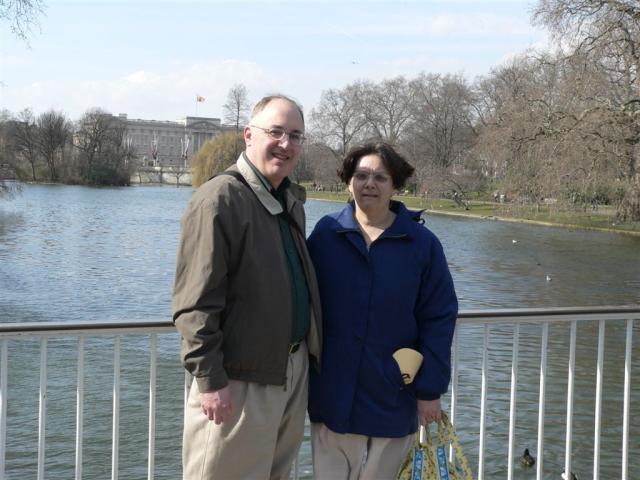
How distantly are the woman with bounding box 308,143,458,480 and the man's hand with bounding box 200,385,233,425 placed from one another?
457mm

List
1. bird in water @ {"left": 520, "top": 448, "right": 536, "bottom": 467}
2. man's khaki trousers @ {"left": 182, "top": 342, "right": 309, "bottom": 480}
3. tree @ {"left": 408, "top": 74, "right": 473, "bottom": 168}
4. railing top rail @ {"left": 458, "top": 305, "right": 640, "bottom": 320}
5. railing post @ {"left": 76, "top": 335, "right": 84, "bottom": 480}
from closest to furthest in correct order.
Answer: man's khaki trousers @ {"left": 182, "top": 342, "right": 309, "bottom": 480}
railing post @ {"left": 76, "top": 335, "right": 84, "bottom": 480}
railing top rail @ {"left": 458, "top": 305, "right": 640, "bottom": 320}
bird in water @ {"left": 520, "top": 448, "right": 536, "bottom": 467}
tree @ {"left": 408, "top": 74, "right": 473, "bottom": 168}

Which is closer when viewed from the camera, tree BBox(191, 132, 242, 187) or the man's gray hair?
the man's gray hair

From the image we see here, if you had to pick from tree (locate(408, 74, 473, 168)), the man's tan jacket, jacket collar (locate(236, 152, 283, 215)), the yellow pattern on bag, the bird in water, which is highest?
tree (locate(408, 74, 473, 168))

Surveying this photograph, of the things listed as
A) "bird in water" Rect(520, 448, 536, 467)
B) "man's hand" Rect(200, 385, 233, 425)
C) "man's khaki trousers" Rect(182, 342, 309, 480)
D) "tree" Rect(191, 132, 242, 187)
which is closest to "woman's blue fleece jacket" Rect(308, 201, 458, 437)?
"man's khaki trousers" Rect(182, 342, 309, 480)

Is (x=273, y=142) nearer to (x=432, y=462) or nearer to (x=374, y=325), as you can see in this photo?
(x=374, y=325)

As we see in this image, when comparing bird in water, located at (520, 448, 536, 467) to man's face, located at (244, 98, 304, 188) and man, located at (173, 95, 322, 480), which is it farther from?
man's face, located at (244, 98, 304, 188)

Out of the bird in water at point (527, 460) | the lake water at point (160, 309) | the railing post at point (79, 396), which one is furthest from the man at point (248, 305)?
the bird in water at point (527, 460)

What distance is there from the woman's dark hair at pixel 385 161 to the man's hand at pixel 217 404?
980 mm

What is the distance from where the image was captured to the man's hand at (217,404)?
253 centimetres

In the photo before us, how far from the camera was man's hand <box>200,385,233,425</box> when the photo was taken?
253 cm

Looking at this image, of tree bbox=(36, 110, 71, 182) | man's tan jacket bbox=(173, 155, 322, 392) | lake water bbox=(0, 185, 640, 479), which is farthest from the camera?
tree bbox=(36, 110, 71, 182)

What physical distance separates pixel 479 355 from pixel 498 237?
21786 mm

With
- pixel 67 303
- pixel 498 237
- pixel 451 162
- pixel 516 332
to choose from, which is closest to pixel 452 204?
pixel 451 162

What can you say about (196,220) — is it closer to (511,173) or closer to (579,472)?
(579,472)
